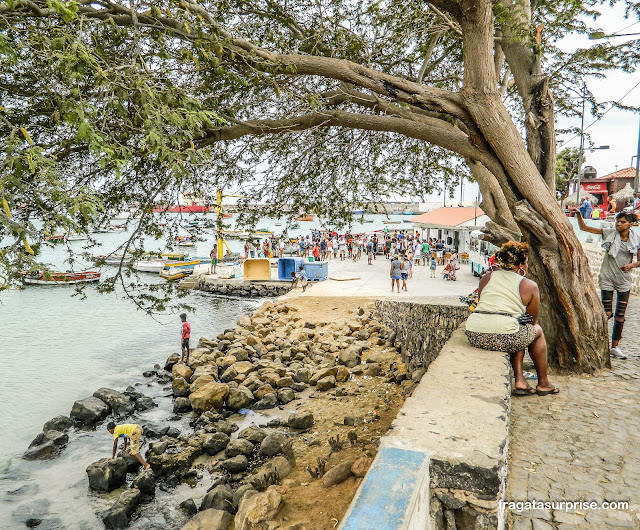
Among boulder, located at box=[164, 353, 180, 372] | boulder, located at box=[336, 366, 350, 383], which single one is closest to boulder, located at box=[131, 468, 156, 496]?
boulder, located at box=[336, 366, 350, 383]

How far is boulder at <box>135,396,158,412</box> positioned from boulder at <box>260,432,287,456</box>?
4.51 m

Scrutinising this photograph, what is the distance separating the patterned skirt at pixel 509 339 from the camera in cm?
429

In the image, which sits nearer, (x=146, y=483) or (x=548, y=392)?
(x=548, y=392)

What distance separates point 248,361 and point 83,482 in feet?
16.8

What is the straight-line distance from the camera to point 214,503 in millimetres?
6012

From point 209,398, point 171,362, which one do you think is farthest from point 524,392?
point 171,362

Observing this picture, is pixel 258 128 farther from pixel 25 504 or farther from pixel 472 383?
pixel 25 504

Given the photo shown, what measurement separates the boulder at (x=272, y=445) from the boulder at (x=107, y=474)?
244 centimetres

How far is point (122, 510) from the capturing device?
6.46 m

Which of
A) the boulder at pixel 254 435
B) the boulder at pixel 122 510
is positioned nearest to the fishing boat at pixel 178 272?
the boulder at pixel 254 435

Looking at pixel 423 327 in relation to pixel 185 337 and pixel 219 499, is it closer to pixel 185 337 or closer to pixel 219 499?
pixel 219 499

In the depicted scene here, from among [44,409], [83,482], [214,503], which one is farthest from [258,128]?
[44,409]

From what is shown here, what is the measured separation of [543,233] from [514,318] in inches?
62.4

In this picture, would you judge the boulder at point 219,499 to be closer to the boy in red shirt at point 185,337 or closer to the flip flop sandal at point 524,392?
the flip flop sandal at point 524,392
